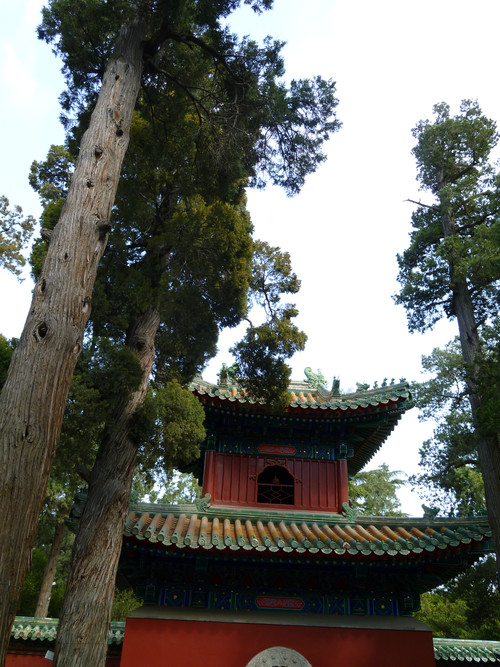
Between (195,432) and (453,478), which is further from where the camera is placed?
(453,478)

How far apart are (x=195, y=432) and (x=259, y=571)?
2.54 meters

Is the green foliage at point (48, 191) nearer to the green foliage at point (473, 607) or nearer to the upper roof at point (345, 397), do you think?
the upper roof at point (345, 397)

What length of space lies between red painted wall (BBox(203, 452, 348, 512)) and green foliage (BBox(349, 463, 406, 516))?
14.5m

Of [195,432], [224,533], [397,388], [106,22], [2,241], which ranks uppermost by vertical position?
[2,241]

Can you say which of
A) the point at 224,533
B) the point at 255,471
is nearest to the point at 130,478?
the point at 224,533

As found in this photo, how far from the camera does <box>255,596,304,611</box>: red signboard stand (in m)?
7.65

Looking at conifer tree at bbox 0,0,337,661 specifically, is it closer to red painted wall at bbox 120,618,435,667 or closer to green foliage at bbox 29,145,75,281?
green foliage at bbox 29,145,75,281

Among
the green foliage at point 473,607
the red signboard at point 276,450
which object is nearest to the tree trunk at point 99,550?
the red signboard at point 276,450

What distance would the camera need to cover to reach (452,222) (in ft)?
39.3

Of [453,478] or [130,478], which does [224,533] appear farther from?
[453,478]

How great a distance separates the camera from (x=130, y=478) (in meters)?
6.53

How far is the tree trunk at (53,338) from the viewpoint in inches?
149

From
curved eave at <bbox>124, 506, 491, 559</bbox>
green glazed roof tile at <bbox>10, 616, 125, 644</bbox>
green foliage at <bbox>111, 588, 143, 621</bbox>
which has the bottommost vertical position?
green glazed roof tile at <bbox>10, 616, 125, 644</bbox>

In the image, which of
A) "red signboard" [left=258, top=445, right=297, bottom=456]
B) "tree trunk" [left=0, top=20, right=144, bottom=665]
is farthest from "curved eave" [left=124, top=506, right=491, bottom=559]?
"tree trunk" [left=0, top=20, right=144, bottom=665]
